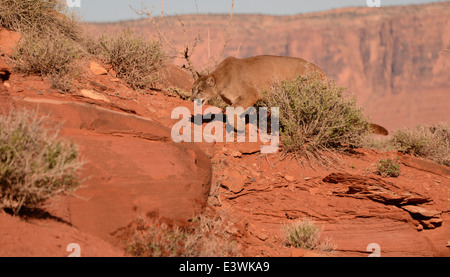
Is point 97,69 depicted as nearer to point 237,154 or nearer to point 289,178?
point 237,154

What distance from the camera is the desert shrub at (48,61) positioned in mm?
7961

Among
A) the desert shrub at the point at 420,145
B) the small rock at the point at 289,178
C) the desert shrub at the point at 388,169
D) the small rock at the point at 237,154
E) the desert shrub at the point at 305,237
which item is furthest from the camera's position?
the desert shrub at the point at 420,145

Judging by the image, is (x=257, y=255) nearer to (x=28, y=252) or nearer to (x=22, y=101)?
(x=28, y=252)

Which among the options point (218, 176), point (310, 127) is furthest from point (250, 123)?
point (218, 176)

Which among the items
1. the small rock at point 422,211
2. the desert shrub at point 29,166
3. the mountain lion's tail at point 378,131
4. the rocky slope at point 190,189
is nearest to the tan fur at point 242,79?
the rocky slope at point 190,189

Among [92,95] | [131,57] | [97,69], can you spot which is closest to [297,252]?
[92,95]

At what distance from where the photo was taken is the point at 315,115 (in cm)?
911

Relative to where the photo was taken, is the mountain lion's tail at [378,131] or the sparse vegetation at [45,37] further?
the mountain lion's tail at [378,131]

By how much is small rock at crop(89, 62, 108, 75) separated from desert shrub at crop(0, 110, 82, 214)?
514cm

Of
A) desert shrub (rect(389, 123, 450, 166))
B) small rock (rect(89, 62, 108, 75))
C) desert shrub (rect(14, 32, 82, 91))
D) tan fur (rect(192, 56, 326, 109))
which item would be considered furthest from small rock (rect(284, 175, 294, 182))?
small rock (rect(89, 62, 108, 75))

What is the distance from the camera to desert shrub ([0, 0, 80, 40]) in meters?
9.72

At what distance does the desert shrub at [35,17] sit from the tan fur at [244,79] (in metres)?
3.62

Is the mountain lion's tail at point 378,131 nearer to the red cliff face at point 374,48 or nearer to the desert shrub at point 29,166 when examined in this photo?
the desert shrub at point 29,166

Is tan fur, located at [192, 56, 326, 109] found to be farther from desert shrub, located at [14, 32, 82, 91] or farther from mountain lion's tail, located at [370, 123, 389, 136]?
desert shrub, located at [14, 32, 82, 91]
